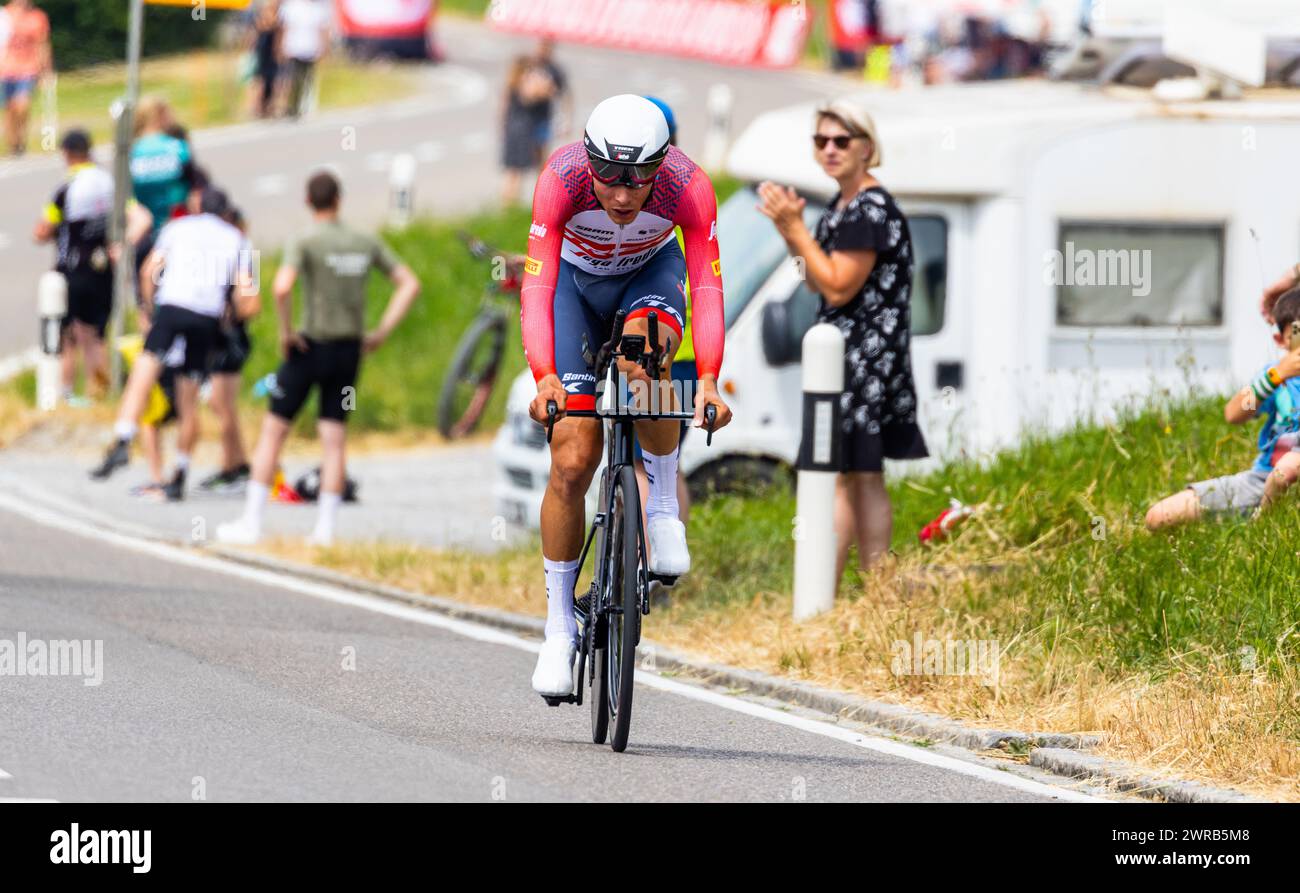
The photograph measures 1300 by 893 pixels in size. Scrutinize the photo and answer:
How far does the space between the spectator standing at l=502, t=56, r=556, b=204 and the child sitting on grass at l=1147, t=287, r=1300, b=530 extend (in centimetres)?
1667

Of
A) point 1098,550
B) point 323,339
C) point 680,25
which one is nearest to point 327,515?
point 323,339

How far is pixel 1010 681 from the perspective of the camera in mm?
8727

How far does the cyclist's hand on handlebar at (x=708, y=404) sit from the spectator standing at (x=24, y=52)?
58.6 ft

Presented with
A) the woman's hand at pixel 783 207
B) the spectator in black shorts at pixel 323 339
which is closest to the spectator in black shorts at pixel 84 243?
the spectator in black shorts at pixel 323 339

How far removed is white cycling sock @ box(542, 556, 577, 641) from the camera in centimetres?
802

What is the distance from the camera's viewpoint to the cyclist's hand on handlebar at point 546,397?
289 inches

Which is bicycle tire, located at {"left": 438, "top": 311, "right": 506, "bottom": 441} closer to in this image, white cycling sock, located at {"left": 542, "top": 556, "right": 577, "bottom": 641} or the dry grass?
the dry grass

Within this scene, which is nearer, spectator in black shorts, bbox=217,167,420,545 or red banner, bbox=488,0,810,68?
spectator in black shorts, bbox=217,167,420,545

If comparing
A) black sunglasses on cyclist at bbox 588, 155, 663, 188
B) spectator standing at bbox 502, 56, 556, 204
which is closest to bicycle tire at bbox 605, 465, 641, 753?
black sunglasses on cyclist at bbox 588, 155, 663, 188

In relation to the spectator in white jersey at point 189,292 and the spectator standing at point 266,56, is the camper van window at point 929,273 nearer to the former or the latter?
the spectator in white jersey at point 189,292

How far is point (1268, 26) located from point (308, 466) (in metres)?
7.86

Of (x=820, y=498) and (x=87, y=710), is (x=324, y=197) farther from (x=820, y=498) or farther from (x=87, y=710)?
(x=87, y=710)

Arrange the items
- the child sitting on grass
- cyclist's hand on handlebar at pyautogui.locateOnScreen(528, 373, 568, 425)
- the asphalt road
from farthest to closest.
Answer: the asphalt road → the child sitting on grass → cyclist's hand on handlebar at pyautogui.locateOnScreen(528, 373, 568, 425)
